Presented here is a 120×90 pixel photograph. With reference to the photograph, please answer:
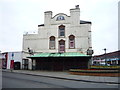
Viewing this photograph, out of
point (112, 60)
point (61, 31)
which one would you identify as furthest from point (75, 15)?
point (112, 60)

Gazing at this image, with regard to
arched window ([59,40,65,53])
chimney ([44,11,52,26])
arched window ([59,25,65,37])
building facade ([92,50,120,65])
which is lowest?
building facade ([92,50,120,65])

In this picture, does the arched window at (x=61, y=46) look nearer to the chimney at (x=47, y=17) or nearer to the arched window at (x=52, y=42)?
the arched window at (x=52, y=42)

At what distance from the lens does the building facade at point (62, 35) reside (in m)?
31.6

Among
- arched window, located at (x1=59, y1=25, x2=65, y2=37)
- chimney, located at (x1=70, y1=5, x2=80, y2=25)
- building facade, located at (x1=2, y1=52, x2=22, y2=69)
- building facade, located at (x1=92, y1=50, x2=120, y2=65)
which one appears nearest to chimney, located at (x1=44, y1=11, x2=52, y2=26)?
arched window, located at (x1=59, y1=25, x2=65, y2=37)

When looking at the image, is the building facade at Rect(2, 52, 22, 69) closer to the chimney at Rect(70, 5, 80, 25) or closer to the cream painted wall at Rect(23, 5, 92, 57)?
the cream painted wall at Rect(23, 5, 92, 57)

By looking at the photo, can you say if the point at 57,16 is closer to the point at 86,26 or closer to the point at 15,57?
the point at 86,26

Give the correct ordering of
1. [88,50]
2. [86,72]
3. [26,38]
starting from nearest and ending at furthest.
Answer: [86,72] → [88,50] → [26,38]

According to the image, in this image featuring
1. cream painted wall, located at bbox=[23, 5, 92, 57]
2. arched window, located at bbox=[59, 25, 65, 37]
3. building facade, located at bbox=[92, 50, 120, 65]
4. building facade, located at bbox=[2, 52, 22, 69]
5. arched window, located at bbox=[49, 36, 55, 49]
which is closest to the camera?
cream painted wall, located at bbox=[23, 5, 92, 57]

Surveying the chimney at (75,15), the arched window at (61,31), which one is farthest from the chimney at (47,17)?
the chimney at (75,15)

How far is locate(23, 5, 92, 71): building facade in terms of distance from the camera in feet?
104

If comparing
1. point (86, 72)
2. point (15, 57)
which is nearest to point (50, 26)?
point (15, 57)

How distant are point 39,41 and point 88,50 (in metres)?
9.76

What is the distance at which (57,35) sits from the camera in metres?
33.0

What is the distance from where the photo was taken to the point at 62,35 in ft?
108
